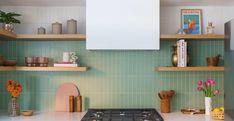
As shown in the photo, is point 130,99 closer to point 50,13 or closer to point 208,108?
point 208,108

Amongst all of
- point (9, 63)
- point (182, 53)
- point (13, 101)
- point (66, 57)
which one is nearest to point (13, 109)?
point (13, 101)

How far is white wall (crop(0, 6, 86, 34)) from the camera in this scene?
9.64 feet

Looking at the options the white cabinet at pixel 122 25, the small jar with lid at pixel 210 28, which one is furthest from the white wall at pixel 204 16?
the white cabinet at pixel 122 25

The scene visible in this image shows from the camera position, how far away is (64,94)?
2.89 meters

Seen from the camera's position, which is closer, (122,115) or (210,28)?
(122,115)

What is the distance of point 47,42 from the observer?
9.63ft

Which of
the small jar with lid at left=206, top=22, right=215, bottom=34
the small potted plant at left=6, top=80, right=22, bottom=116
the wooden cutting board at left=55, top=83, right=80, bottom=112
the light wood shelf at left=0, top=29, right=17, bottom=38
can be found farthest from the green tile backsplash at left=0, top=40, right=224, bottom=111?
the light wood shelf at left=0, top=29, right=17, bottom=38

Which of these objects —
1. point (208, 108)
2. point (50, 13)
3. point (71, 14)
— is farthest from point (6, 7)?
point (208, 108)

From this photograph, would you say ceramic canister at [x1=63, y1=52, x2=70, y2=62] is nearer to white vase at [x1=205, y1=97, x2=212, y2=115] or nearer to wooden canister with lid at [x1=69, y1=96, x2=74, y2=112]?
wooden canister with lid at [x1=69, y1=96, x2=74, y2=112]

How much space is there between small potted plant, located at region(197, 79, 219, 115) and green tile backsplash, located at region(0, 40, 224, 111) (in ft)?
0.35

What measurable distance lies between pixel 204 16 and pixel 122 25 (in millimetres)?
872

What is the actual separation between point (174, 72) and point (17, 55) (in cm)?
149

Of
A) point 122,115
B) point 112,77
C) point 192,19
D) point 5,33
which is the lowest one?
point 122,115

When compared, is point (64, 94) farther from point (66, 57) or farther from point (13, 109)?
point (13, 109)
